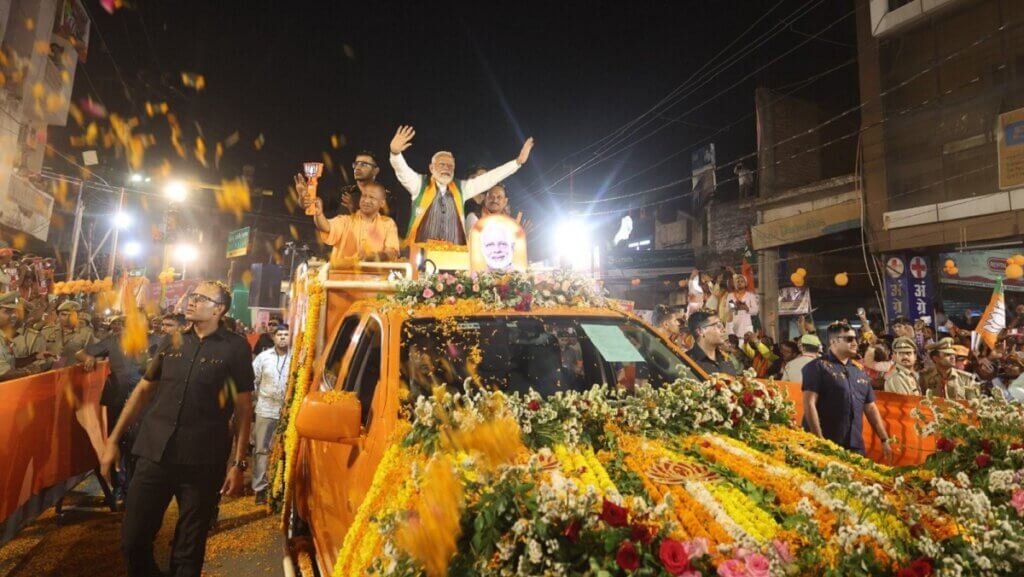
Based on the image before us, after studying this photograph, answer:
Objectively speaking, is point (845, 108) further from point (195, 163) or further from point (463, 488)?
point (195, 163)

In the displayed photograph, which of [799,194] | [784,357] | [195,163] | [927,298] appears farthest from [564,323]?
[195,163]

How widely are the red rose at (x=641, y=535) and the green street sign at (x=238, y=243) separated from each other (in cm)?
4037

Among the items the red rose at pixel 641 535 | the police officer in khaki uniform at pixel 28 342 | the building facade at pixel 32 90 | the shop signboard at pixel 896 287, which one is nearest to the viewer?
the red rose at pixel 641 535

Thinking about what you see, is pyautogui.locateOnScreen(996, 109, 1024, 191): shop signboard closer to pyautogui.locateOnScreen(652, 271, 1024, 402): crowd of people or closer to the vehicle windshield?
pyautogui.locateOnScreen(652, 271, 1024, 402): crowd of people

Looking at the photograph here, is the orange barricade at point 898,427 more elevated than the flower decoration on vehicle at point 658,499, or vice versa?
the flower decoration on vehicle at point 658,499

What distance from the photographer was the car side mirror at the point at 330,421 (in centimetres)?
267

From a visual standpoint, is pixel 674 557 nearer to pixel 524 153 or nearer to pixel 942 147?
pixel 524 153

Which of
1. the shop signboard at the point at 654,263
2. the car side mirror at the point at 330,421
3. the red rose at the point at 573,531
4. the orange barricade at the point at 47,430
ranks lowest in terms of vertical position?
the orange barricade at the point at 47,430

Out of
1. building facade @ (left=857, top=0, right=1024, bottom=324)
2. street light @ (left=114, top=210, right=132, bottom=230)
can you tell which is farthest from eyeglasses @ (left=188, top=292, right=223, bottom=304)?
street light @ (left=114, top=210, right=132, bottom=230)

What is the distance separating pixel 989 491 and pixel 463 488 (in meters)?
2.05

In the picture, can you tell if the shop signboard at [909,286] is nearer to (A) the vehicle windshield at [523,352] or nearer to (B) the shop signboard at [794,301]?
(B) the shop signboard at [794,301]

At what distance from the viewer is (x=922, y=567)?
5.10 ft

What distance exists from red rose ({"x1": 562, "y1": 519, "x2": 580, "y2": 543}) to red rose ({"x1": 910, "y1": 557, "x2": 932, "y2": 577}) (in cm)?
93

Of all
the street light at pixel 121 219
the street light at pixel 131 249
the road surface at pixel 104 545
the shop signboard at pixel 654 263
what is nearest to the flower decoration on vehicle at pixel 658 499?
the road surface at pixel 104 545
